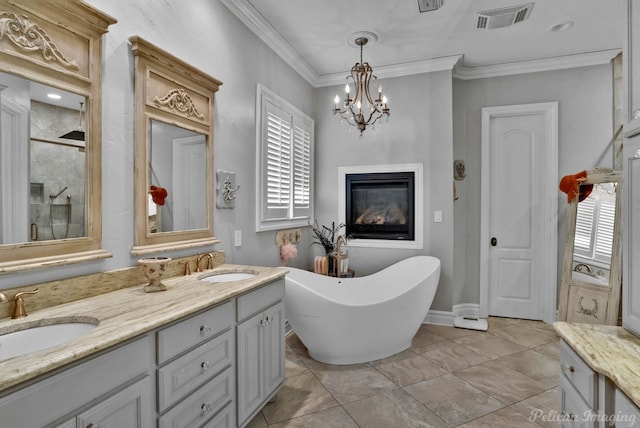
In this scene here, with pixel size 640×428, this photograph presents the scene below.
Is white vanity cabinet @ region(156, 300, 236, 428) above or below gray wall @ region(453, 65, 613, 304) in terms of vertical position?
below

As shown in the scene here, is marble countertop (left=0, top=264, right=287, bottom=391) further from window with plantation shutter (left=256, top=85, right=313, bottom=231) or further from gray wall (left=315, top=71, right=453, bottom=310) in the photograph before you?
gray wall (left=315, top=71, right=453, bottom=310)

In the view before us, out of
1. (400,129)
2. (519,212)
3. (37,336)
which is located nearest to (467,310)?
(519,212)

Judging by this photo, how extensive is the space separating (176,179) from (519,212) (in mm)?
3717

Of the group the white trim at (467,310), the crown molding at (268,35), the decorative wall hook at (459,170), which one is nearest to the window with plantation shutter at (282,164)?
the crown molding at (268,35)

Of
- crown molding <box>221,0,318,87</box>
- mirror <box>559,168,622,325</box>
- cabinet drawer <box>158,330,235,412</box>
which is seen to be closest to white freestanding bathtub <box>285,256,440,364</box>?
cabinet drawer <box>158,330,235,412</box>

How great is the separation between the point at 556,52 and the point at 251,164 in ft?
11.3

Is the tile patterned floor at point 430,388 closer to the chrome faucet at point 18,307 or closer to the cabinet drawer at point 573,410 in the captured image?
the cabinet drawer at point 573,410

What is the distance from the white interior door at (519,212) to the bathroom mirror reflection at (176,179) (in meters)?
3.23

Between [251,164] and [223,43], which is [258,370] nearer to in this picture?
[251,164]

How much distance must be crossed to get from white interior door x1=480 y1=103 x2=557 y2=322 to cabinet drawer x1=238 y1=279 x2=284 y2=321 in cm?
284

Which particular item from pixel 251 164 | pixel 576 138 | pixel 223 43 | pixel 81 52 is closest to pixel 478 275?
pixel 576 138

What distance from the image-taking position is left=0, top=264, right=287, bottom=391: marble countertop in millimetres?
885

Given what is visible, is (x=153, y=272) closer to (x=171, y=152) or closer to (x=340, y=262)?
(x=171, y=152)

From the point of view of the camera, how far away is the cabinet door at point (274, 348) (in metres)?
2.06
